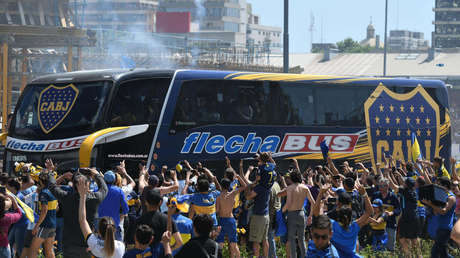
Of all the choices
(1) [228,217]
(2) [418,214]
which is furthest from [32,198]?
(2) [418,214]

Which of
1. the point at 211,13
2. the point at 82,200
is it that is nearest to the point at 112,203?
the point at 82,200

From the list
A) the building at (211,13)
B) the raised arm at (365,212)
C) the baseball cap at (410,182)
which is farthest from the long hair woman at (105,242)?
the building at (211,13)

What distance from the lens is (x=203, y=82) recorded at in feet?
57.7

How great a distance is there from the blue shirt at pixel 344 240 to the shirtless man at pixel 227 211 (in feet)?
11.8

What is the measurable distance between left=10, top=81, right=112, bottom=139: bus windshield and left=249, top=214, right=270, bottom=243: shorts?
5241 millimetres

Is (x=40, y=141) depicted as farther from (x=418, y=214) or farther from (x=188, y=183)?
(x=418, y=214)

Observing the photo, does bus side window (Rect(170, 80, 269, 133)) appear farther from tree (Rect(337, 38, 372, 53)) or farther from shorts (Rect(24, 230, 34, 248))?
tree (Rect(337, 38, 372, 53))

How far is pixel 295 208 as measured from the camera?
11.9m

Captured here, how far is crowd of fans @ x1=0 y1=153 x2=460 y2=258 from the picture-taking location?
24.7 feet

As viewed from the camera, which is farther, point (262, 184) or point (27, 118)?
point (27, 118)

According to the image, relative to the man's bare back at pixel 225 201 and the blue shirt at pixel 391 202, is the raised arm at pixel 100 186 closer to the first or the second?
the man's bare back at pixel 225 201

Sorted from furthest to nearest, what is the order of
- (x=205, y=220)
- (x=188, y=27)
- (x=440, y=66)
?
(x=188, y=27), (x=440, y=66), (x=205, y=220)

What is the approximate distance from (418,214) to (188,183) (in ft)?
12.0

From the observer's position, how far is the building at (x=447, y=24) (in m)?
138
